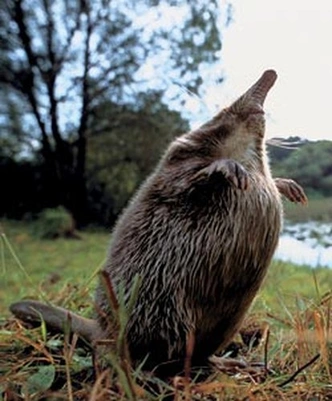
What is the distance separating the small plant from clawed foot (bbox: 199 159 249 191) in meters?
2.57

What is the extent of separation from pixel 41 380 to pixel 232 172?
24 centimetres

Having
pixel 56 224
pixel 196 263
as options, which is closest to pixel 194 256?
pixel 196 263

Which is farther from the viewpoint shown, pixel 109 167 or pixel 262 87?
pixel 109 167

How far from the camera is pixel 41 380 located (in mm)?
495

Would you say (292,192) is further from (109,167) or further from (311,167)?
(109,167)

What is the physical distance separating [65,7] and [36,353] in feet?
10.3

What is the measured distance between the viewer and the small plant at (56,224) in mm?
3070

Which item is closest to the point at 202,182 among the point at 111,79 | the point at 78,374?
the point at 78,374

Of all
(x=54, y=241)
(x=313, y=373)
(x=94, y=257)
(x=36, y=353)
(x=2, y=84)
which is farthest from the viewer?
(x=2, y=84)

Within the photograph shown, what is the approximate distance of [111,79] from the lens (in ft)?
10.9

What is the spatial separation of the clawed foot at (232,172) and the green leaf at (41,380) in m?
0.22

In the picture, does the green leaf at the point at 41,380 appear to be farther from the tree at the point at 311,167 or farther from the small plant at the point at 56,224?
the small plant at the point at 56,224

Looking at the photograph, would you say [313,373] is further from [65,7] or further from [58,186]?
[65,7]

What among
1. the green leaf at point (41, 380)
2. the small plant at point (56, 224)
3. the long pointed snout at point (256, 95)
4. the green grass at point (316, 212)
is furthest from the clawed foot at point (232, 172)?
the small plant at point (56, 224)
